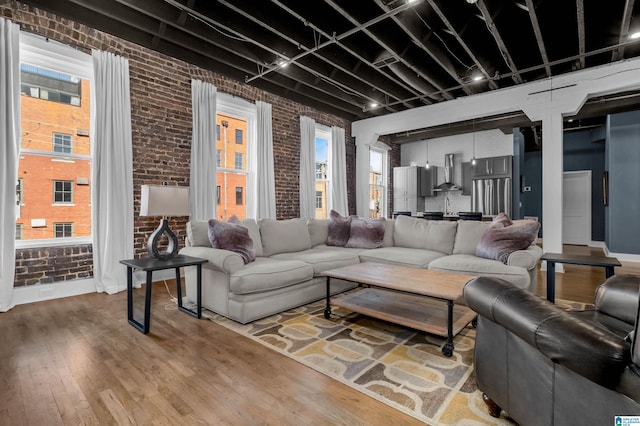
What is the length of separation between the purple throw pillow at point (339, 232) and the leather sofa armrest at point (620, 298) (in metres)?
3.02

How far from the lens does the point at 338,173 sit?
7.18 meters

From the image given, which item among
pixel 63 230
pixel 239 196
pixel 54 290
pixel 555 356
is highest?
pixel 239 196

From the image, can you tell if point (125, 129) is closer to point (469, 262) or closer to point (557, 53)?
point (469, 262)

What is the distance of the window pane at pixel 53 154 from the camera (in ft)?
11.6

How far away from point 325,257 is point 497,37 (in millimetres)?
3399

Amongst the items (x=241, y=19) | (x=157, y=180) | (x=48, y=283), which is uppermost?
(x=241, y=19)

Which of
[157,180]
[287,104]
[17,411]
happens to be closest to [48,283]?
[157,180]

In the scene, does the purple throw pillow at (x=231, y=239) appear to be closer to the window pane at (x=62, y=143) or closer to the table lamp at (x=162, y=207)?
the table lamp at (x=162, y=207)

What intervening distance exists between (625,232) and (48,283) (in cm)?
959

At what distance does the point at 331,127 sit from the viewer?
7.16 metres

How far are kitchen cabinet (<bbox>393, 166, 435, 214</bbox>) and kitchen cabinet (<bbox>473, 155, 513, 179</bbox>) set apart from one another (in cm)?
120

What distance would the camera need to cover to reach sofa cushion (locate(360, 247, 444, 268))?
3.66m

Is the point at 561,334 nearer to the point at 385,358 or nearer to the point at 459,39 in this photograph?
the point at 385,358

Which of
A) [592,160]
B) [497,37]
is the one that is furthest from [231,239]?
[592,160]
